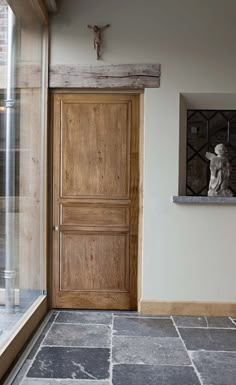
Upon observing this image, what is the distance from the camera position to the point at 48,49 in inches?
147

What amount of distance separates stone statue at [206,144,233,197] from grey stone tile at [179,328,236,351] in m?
1.27

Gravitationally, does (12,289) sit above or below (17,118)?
below

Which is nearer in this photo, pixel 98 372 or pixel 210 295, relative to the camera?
pixel 98 372

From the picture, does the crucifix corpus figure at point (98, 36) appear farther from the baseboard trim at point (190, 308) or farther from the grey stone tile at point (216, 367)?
the grey stone tile at point (216, 367)

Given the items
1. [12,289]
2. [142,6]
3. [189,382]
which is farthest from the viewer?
[142,6]

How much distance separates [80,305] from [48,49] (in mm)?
2495

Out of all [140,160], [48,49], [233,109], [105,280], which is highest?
[48,49]

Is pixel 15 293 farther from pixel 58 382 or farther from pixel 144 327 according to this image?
pixel 144 327

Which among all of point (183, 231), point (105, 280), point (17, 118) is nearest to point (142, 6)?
point (17, 118)

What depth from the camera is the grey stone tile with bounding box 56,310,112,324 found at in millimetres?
3506

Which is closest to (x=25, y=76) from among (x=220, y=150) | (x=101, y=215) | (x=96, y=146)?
(x=96, y=146)

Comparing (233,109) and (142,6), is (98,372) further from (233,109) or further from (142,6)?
(142,6)

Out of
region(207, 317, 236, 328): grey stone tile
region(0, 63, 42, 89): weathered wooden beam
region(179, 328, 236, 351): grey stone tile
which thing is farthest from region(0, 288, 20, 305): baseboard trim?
region(207, 317, 236, 328): grey stone tile

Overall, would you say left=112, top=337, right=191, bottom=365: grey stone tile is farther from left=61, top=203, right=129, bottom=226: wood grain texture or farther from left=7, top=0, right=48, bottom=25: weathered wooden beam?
left=7, top=0, right=48, bottom=25: weathered wooden beam
